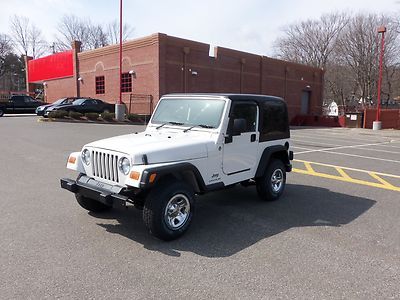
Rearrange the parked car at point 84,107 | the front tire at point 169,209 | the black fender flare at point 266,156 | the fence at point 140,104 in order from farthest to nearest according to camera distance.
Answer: the fence at point 140,104
the parked car at point 84,107
the black fender flare at point 266,156
the front tire at point 169,209

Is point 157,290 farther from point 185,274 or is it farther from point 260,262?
point 260,262

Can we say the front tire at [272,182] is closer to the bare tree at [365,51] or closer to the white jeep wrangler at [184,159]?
the white jeep wrangler at [184,159]

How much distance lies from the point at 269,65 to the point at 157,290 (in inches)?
1372

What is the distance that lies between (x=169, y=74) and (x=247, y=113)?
74.8ft

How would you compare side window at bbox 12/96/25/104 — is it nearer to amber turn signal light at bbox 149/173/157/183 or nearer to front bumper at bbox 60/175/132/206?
front bumper at bbox 60/175/132/206

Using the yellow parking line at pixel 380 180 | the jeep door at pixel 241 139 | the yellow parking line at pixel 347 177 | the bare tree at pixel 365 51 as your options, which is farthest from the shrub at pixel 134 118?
the bare tree at pixel 365 51

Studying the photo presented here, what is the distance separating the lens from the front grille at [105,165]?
467 cm

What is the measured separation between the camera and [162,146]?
4691 mm

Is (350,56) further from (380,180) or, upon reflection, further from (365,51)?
(380,180)

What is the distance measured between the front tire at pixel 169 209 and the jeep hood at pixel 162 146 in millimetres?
345

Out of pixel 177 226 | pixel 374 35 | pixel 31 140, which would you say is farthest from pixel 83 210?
pixel 374 35

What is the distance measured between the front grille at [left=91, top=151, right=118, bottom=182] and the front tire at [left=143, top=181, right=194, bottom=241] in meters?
0.57

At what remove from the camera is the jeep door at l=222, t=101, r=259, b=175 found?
5.43 meters

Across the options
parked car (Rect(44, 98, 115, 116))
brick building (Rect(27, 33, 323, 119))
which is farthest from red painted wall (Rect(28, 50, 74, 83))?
parked car (Rect(44, 98, 115, 116))
